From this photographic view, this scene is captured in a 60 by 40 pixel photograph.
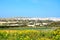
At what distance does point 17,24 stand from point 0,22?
4.38 ft

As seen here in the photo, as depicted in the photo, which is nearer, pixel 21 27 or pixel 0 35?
pixel 0 35

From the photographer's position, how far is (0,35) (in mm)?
13250

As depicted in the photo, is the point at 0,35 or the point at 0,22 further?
the point at 0,22

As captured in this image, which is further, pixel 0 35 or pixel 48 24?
pixel 48 24

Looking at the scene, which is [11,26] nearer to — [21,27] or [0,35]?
[21,27]

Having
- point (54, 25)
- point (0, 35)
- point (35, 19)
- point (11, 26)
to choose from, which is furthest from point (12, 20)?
point (0, 35)

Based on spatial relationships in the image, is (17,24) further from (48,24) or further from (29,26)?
(48,24)

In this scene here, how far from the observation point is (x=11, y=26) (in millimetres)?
18484

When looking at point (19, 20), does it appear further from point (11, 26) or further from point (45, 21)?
point (45, 21)

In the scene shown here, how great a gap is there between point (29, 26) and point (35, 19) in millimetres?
806

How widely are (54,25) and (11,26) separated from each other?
319cm

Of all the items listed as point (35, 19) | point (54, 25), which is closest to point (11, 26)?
point (35, 19)

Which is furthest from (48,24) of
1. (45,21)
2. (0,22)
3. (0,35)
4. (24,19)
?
(0,35)

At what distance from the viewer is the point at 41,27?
18094mm
